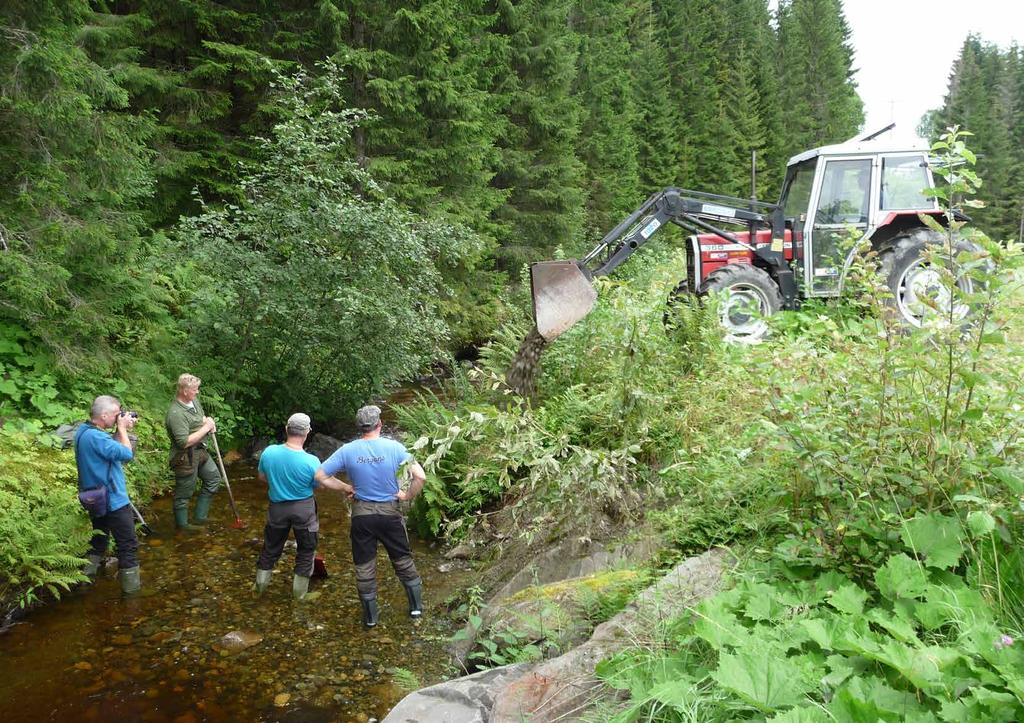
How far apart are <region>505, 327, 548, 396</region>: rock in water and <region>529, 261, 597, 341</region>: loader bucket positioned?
170 millimetres

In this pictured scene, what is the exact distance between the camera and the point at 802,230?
10.3 meters

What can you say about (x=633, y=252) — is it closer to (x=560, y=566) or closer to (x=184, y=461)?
(x=560, y=566)

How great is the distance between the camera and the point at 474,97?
15602 mm

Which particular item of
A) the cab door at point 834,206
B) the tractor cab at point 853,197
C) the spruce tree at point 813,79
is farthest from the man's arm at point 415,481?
the spruce tree at point 813,79

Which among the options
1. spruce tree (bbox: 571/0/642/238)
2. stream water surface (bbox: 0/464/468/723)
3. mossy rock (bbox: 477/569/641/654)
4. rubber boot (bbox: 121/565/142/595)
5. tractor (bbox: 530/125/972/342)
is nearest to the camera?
mossy rock (bbox: 477/569/641/654)

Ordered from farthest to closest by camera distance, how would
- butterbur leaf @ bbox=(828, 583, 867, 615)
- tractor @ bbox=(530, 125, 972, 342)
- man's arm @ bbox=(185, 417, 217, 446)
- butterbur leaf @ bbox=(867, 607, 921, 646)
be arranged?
tractor @ bbox=(530, 125, 972, 342) → man's arm @ bbox=(185, 417, 217, 446) → butterbur leaf @ bbox=(828, 583, 867, 615) → butterbur leaf @ bbox=(867, 607, 921, 646)

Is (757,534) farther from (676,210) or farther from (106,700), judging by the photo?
(676,210)

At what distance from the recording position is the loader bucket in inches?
333

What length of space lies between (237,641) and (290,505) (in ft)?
4.02

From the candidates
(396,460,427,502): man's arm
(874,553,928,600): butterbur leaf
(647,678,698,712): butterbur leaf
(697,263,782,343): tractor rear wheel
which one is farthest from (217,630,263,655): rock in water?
(697,263,782,343): tractor rear wheel

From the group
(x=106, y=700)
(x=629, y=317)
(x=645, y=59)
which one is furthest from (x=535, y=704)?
(x=645, y=59)

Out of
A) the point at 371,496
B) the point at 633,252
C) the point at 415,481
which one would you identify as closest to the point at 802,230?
the point at 633,252

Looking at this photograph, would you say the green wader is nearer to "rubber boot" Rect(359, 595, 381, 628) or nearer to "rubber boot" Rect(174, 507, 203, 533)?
"rubber boot" Rect(174, 507, 203, 533)

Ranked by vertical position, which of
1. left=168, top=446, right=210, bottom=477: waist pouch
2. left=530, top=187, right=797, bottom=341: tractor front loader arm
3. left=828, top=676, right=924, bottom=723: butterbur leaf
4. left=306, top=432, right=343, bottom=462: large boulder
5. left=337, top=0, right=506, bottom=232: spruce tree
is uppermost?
left=337, top=0, right=506, bottom=232: spruce tree
